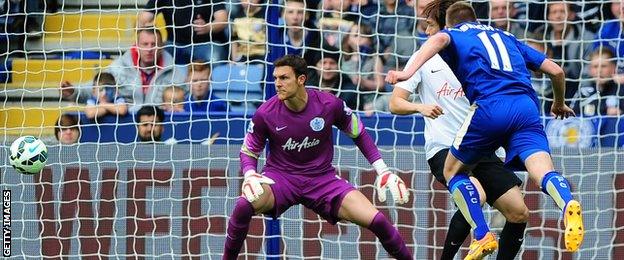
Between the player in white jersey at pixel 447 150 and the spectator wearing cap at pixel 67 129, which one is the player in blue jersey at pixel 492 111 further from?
the spectator wearing cap at pixel 67 129

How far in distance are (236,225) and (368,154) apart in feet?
3.30

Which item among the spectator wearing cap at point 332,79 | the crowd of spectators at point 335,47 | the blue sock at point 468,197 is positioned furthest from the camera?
the spectator wearing cap at point 332,79

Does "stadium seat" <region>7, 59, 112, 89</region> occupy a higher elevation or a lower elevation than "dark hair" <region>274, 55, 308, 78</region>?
lower

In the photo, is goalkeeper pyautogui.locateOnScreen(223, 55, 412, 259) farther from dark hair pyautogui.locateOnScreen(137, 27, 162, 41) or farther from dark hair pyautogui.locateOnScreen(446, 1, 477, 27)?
dark hair pyautogui.locateOnScreen(137, 27, 162, 41)

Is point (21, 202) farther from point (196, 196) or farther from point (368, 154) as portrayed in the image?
point (368, 154)

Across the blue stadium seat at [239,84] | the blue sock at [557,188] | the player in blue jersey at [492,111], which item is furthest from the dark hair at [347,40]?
the blue sock at [557,188]

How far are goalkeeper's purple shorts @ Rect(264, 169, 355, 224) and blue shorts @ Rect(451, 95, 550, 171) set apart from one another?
4.80 feet

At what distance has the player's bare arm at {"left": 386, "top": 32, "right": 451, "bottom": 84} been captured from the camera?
7.30 m

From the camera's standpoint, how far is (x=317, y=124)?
29.8ft

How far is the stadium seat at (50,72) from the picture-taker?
436 inches

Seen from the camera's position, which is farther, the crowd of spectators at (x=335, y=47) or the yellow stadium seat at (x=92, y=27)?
the yellow stadium seat at (x=92, y=27)

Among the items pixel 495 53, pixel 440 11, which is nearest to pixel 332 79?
pixel 440 11

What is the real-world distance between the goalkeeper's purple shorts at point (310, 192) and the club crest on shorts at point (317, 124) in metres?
0.32

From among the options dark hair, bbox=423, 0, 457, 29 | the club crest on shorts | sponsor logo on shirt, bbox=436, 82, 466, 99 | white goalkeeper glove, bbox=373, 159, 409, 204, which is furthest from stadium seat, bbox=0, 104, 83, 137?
dark hair, bbox=423, 0, 457, 29
